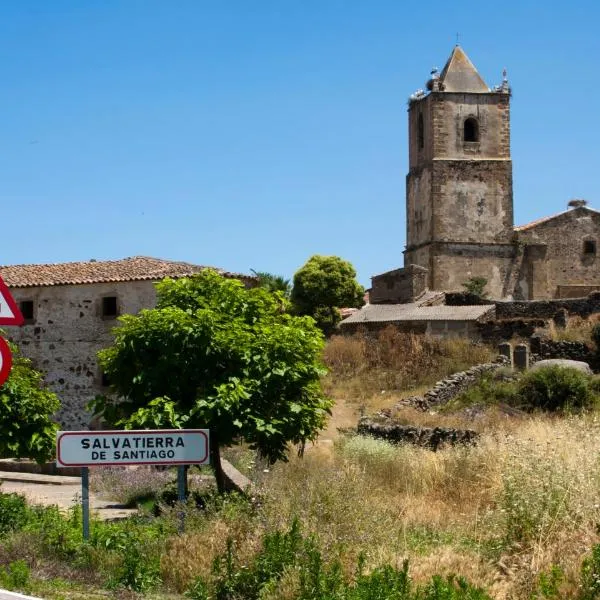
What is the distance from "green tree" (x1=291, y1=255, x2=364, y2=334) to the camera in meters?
51.4

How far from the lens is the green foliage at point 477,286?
5562 cm

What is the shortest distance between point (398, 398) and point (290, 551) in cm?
2194

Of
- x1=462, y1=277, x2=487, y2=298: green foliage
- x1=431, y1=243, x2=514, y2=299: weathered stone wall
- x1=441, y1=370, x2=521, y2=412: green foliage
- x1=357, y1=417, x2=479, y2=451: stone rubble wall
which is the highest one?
x1=431, y1=243, x2=514, y2=299: weathered stone wall

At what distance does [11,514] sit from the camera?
12.2 m

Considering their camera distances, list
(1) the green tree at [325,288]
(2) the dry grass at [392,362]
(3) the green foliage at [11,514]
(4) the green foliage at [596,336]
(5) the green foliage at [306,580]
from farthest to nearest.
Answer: (1) the green tree at [325,288], (4) the green foliage at [596,336], (2) the dry grass at [392,362], (3) the green foliage at [11,514], (5) the green foliage at [306,580]

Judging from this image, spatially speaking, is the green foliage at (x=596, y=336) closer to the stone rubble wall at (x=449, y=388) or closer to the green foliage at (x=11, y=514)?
the stone rubble wall at (x=449, y=388)

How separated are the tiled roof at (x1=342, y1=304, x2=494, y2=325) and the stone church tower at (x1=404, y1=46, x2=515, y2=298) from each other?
552 inches

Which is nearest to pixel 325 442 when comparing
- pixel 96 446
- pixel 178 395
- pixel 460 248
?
pixel 178 395

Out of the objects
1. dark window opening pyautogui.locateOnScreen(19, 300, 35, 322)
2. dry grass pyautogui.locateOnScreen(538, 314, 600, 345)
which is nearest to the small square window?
dark window opening pyautogui.locateOnScreen(19, 300, 35, 322)

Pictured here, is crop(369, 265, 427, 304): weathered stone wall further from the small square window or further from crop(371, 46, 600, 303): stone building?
the small square window

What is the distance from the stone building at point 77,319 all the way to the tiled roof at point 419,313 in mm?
10779

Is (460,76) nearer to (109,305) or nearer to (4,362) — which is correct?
(109,305)

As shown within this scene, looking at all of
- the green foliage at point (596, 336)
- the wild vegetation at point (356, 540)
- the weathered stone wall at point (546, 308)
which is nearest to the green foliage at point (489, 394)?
the green foliage at point (596, 336)

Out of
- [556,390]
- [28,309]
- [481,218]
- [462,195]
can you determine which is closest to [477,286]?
[481,218]
